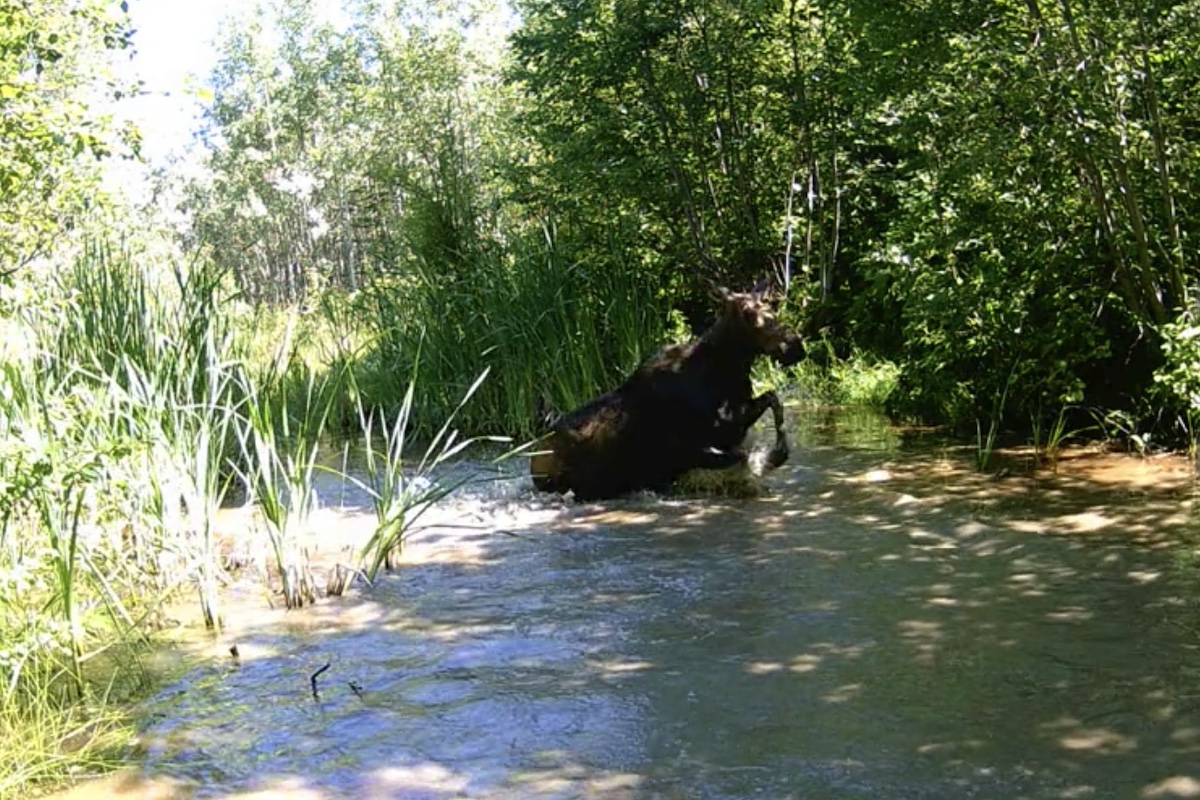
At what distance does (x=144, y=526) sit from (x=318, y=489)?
3.61 m

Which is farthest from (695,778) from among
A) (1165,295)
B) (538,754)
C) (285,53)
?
(285,53)

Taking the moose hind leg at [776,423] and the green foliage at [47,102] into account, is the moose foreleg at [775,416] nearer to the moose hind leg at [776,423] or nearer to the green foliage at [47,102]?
the moose hind leg at [776,423]

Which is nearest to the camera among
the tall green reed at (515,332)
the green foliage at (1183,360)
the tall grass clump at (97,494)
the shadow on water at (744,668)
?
the shadow on water at (744,668)

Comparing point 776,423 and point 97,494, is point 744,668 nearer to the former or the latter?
point 97,494

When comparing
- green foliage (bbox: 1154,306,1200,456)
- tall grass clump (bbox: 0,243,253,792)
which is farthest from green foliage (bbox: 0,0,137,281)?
green foliage (bbox: 1154,306,1200,456)

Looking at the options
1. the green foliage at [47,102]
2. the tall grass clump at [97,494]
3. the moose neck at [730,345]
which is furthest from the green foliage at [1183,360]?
the green foliage at [47,102]

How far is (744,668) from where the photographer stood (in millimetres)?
4117

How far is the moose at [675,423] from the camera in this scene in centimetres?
746

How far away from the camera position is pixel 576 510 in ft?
24.2

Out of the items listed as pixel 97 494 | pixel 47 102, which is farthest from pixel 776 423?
pixel 47 102

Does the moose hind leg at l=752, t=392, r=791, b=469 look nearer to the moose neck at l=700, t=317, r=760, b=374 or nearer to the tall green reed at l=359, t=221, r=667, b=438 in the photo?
the moose neck at l=700, t=317, r=760, b=374

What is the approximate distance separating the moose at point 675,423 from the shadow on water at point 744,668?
0.98 meters

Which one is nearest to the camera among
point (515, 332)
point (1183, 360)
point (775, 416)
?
point (1183, 360)

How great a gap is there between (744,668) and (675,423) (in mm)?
3533
